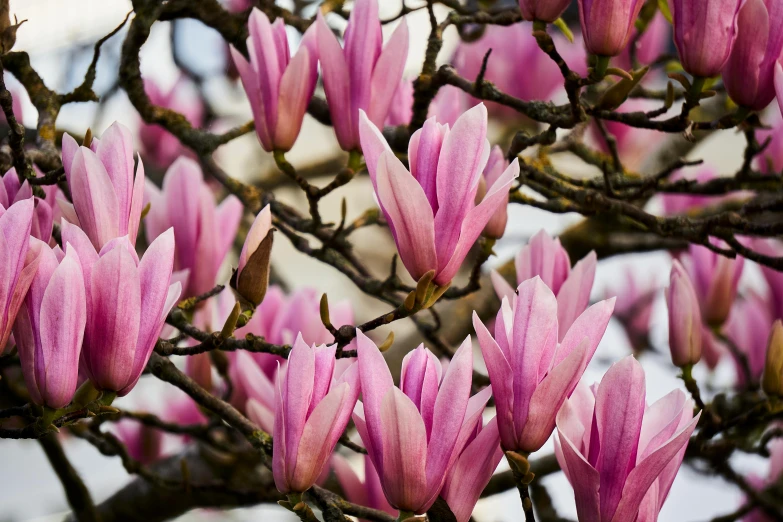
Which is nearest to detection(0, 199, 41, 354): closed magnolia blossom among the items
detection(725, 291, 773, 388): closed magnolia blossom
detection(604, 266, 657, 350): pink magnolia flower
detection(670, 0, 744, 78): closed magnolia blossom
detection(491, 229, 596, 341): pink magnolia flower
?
detection(491, 229, 596, 341): pink magnolia flower

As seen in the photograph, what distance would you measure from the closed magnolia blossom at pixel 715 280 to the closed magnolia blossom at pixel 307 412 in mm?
666

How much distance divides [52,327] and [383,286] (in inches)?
14.6

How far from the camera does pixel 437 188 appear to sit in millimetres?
529

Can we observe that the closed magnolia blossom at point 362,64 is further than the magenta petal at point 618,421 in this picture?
Yes

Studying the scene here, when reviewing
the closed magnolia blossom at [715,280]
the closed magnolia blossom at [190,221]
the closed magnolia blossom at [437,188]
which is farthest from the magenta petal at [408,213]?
the closed magnolia blossom at [715,280]

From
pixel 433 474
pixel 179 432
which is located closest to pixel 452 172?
pixel 433 474

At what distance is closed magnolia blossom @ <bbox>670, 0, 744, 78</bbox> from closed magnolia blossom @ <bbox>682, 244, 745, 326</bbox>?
0.41 metres

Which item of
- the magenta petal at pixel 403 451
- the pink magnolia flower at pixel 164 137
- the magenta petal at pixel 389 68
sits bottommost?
the magenta petal at pixel 403 451

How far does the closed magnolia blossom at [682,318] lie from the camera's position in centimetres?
77

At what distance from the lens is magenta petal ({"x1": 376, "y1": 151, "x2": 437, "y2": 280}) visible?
1.68 feet

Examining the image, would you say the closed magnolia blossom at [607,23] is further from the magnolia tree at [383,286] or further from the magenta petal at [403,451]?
the magenta petal at [403,451]

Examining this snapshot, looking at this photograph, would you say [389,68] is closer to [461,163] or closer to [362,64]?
[362,64]

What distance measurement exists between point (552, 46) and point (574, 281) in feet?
0.61

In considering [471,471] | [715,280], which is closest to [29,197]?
[471,471]
